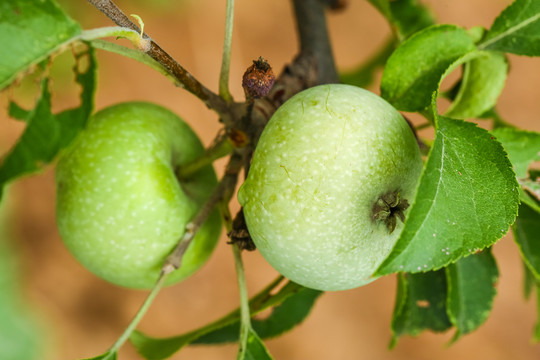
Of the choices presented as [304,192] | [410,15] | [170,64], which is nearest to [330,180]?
[304,192]

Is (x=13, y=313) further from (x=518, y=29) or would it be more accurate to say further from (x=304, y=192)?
(x=518, y=29)

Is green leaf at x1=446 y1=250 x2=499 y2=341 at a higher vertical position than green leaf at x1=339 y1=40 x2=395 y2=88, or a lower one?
lower

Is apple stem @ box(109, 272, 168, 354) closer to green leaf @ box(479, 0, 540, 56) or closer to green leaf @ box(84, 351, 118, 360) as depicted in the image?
green leaf @ box(84, 351, 118, 360)

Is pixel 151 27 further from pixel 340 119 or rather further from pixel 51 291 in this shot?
pixel 340 119

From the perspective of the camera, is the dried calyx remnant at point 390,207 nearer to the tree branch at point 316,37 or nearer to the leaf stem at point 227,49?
the leaf stem at point 227,49

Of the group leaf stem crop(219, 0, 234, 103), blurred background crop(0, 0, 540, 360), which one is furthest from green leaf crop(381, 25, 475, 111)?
blurred background crop(0, 0, 540, 360)

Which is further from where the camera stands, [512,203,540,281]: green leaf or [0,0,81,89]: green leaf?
[512,203,540,281]: green leaf

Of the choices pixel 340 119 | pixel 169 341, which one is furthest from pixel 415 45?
pixel 169 341
